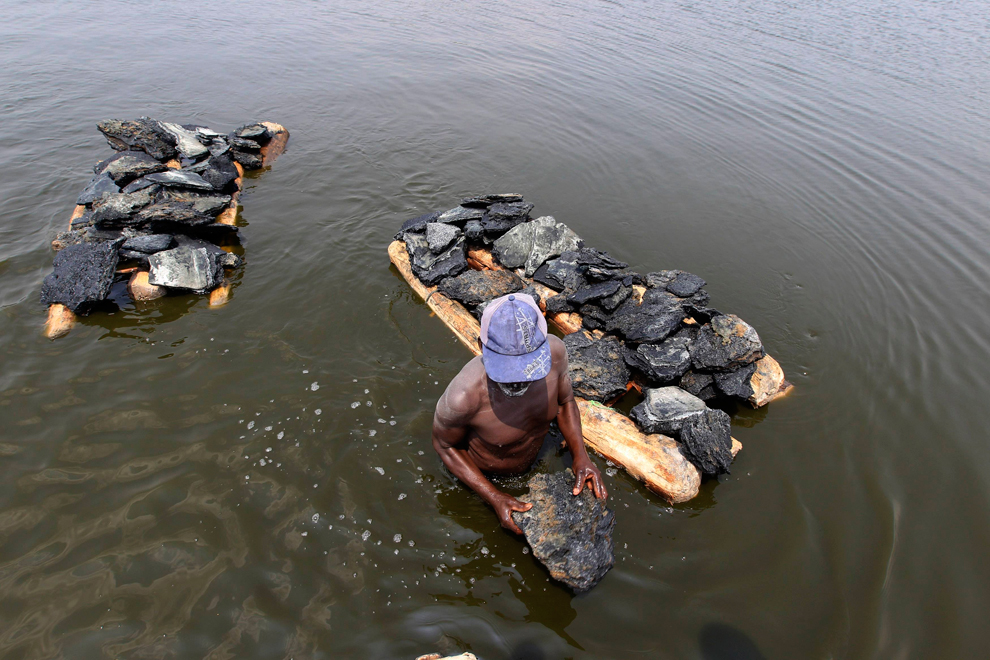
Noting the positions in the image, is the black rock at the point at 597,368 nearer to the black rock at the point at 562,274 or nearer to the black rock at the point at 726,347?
the black rock at the point at 726,347

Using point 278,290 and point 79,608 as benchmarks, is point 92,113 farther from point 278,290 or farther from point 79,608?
point 79,608

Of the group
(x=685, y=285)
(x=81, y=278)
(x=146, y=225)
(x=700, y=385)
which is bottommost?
(x=81, y=278)

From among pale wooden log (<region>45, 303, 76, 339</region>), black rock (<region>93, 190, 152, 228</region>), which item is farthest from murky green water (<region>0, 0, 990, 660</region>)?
black rock (<region>93, 190, 152, 228</region>)

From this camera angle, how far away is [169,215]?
22.3 ft

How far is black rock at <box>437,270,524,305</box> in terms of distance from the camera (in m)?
6.06

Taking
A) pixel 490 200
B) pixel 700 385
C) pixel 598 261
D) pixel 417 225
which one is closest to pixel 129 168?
pixel 417 225

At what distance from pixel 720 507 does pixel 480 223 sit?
16.1ft

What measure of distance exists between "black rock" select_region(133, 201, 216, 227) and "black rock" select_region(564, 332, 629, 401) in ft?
19.4

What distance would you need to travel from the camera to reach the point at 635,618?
3479mm

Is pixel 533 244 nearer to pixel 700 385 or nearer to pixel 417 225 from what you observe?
pixel 417 225

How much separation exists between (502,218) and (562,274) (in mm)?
1499

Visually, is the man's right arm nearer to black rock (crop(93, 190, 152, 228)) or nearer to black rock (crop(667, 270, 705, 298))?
black rock (crop(667, 270, 705, 298))

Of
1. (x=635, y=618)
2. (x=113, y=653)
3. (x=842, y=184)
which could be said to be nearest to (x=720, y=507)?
(x=635, y=618)

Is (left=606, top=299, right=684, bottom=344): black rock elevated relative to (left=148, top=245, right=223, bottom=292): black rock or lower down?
elevated
